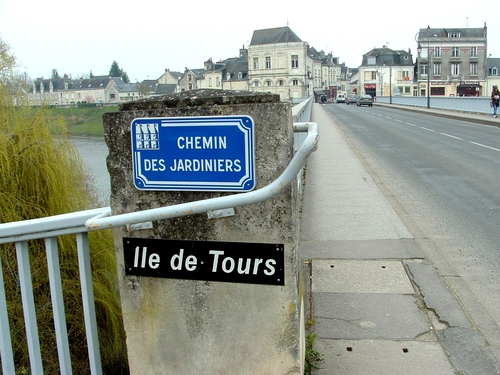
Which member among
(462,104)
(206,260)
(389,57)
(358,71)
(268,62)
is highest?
(268,62)

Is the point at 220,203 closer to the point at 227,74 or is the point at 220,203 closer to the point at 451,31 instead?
the point at 451,31

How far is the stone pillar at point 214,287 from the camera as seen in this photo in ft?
7.92

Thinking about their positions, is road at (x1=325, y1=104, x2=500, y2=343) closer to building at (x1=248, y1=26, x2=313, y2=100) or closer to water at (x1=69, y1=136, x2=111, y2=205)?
water at (x1=69, y1=136, x2=111, y2=205)

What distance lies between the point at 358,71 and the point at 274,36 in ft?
61.1

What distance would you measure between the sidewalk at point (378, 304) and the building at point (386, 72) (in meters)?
95.1

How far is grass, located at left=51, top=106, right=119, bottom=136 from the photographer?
4.39 m

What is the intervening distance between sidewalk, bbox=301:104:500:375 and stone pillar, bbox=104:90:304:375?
0.72 m

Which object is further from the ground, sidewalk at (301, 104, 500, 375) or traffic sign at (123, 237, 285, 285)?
traffic sign at (123, 237, 285, 285)

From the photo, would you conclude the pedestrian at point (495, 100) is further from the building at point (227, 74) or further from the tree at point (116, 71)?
the tree at point (116, 71)

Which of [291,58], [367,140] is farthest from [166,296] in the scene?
[291,58]

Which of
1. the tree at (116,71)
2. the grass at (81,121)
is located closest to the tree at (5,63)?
the grass at (81,121)

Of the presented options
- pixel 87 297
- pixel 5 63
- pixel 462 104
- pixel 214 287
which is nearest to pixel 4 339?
pixel 87 297

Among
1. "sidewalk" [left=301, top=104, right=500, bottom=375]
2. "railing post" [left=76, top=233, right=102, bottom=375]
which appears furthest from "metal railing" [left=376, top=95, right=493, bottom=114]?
"railing post" [left=76, top=233, right=102, bottom=375]

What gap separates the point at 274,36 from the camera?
10900 cm
